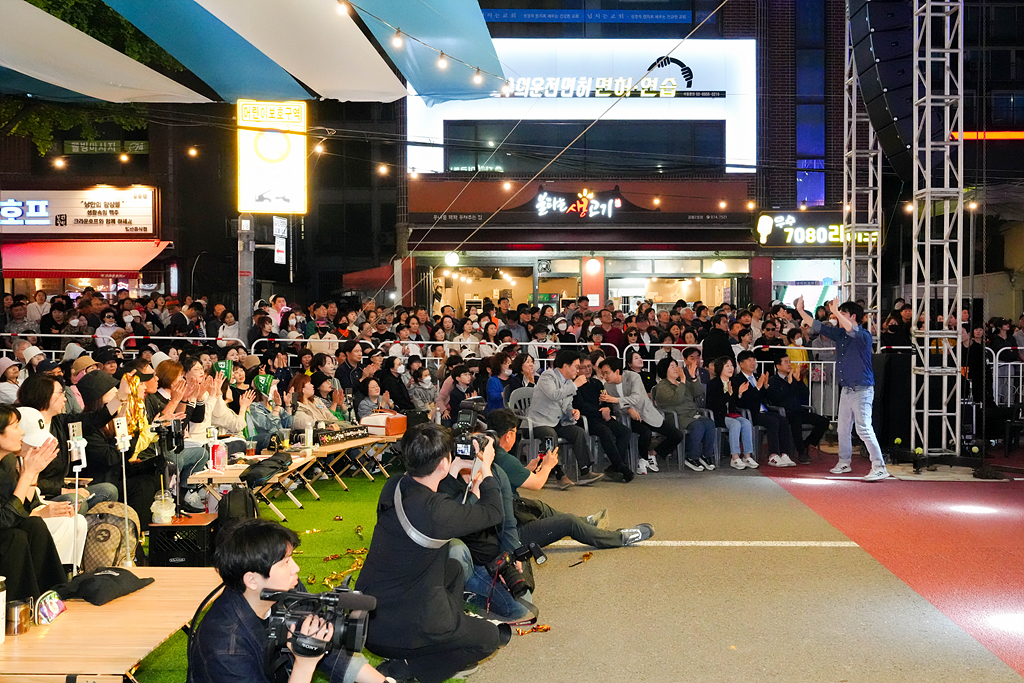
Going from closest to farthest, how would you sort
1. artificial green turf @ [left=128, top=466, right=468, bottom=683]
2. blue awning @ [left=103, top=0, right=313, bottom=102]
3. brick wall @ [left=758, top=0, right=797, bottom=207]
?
artificial green turf @ [left=128, top=466, right=468, bottom=683] < blue awning @ [left=103, top=0, right=313, bottom=102] < brick wall @ [left=758, top=0, right=797, bottom=207]

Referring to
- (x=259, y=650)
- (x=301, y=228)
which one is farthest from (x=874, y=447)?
(x=301, y=228)

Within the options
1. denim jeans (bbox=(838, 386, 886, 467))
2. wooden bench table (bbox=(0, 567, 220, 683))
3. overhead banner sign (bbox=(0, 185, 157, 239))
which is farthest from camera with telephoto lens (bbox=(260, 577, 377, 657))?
overhead banner sign (bbox=(0, 185, 157, 239))

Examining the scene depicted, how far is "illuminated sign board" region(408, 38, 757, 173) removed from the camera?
22203 mm

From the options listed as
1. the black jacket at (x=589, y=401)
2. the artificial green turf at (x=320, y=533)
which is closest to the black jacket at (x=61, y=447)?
the artificial green turf at (x=320, y=533)

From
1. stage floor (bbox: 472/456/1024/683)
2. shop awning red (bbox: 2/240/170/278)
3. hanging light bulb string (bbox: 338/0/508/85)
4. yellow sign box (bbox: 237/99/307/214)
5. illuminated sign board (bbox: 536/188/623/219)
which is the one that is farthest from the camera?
shop awning red (bbox: 2/240/170/278)

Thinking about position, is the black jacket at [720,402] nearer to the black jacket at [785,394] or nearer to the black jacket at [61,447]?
the black jacket at [785,394]

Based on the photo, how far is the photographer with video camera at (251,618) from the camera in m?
2.88

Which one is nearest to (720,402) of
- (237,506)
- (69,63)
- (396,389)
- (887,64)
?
(396,389)

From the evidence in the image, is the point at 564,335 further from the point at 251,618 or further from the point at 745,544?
the point at 251,618

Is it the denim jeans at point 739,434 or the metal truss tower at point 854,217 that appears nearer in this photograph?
the denim jeans at point 739,434

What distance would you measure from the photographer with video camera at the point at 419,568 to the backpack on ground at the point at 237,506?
2150 mm

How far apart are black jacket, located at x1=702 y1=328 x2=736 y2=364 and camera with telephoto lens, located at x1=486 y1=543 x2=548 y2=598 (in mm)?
7542

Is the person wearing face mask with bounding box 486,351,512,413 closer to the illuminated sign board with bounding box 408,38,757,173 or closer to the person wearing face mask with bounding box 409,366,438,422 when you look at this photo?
the person wearing face mask with bounding box 409,366,438,422

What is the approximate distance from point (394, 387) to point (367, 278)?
52.1 feet
